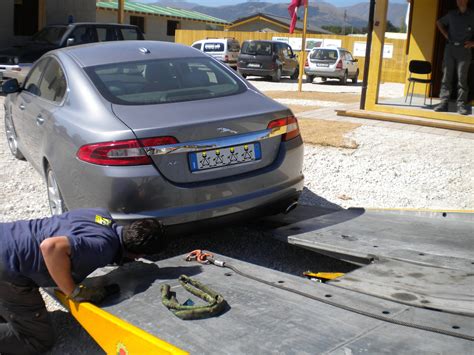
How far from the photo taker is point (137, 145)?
398 cm

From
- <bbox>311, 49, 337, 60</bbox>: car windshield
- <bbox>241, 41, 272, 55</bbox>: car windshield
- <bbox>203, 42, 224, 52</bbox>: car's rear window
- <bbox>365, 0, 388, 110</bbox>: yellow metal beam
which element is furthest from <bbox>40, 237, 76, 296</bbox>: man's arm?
<bbox>203, 42, 224, 52</bbox>: car's rear window

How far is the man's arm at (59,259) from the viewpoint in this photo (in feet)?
10.4

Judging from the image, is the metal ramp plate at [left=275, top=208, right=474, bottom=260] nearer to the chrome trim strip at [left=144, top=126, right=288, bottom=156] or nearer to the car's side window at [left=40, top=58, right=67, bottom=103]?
the chrome trim strip at [left=144, top=126, right=288, bottom=156]

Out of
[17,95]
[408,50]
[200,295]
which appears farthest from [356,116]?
[200,295]

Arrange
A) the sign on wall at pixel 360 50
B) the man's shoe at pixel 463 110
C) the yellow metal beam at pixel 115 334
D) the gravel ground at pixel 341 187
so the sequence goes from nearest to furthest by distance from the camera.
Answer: the yellow metal beam at pixel 115 334 → the gravel ground at pixel 341 187 → the man's shoe at pixel 463 110 → the sign on wall at pixel 360 50

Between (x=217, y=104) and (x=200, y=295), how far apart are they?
173 centimetres

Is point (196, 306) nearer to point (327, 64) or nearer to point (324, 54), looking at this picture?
point (327, 64)

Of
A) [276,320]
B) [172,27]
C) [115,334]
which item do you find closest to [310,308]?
[276,320]

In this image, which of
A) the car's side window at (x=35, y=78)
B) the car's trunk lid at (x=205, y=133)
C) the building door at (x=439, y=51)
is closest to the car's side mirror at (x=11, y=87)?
the car's side window at (x=35, y=78)

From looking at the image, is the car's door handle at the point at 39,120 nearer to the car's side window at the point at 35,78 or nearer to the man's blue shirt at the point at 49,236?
the car's side window at the point at 35,78

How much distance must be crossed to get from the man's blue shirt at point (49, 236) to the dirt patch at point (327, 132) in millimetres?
6026

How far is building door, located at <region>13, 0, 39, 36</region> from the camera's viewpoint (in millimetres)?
21312

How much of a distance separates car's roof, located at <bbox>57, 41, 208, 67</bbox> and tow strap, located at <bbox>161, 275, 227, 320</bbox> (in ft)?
7.46

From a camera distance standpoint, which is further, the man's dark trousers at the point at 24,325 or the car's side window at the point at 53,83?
the car's side window at the point at 53,83
